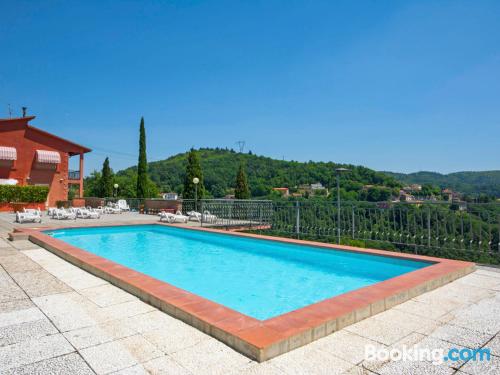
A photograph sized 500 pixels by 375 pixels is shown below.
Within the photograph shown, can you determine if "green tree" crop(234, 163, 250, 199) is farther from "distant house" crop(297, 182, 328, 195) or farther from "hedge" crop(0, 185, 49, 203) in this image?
"hedge" crop(0, 185, 49, 203)

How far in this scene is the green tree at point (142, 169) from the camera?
24922 millimetres

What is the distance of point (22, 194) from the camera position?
1989 centimetres

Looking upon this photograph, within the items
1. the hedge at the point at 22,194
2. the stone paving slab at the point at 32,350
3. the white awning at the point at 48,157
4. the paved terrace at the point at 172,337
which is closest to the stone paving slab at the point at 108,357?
the paved terrace at the point at 172,337

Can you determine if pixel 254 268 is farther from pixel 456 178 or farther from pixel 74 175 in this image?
pixel 456 178

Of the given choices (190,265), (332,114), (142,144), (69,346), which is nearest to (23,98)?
(142,144)

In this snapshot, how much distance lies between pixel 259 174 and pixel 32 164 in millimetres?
30376

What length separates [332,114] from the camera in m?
23.3

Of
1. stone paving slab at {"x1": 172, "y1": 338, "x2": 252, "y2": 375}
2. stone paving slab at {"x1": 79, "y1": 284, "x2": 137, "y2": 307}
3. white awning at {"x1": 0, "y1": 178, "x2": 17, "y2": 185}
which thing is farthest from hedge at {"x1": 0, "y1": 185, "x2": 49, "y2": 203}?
stone paving slab at {"x1": 172, "y1": 338, "x2": 252, "y2": 375}

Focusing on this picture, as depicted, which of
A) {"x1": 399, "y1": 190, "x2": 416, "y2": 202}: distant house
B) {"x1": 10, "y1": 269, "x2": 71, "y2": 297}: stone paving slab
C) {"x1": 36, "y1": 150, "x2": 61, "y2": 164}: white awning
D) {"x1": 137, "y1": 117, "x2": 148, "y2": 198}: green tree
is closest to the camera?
{"x1": 10, "y1": 269, "x2": 71, "y2": 297}: stone paving slab

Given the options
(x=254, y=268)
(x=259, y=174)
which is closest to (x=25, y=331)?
(x=254, y=268)

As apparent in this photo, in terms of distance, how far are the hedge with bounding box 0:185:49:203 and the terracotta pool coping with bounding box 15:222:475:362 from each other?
18.8m

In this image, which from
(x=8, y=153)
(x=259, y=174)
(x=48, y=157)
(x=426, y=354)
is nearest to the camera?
(x=426, y=354)

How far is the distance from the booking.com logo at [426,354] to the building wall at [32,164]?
88.1 feet

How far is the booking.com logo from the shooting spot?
235 centimetres
